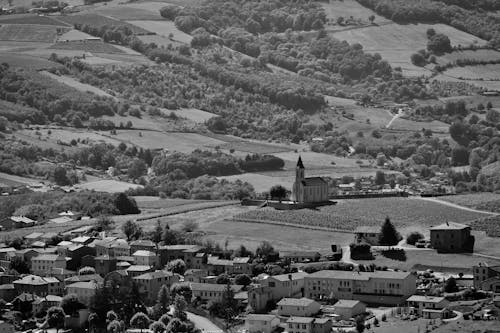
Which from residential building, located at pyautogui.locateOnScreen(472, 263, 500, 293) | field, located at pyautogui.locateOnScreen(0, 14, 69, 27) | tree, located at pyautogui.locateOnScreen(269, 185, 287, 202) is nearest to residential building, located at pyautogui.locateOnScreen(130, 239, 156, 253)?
tree, located at pyautogui.locateOnScreen(269, 185, 287, 202)

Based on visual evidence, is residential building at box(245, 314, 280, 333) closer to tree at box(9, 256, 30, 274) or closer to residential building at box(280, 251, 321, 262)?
residential building at box(280, 251, 321, 262)

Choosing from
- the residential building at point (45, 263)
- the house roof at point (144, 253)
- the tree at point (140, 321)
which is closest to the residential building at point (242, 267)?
the house roof at point (144, 253)

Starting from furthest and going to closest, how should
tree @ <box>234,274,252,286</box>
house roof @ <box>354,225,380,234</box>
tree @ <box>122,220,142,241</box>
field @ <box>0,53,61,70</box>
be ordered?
1. field @ <box>0,53,61,70</box>
2. tree @ <box>122,220,142,241</box>
3. house roof @ <box>354,225,380,234</box>
4. tree @ <box>234,274,252,286</box>

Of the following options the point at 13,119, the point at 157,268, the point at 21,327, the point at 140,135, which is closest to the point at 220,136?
the point at 140,135

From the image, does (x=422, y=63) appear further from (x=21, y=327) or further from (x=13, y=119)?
(x=21, y=327)

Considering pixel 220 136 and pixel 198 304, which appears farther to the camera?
pixel 220 136

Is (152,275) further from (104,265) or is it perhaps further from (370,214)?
(370,214)

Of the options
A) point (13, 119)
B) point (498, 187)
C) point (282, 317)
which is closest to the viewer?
point (282, 317)
